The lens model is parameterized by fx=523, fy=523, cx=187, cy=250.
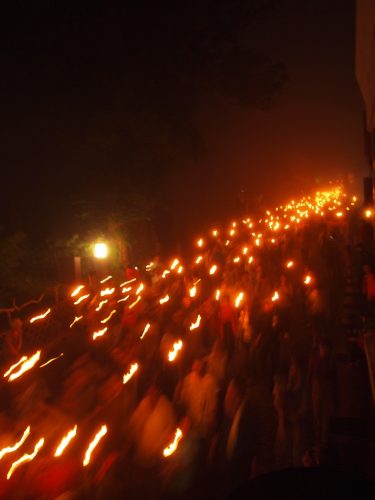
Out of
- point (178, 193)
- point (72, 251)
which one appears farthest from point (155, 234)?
point (72, 251)

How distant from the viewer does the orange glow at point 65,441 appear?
455 centimetres

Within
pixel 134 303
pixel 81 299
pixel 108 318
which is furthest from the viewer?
pixel 134 303

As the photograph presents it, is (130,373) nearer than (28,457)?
No

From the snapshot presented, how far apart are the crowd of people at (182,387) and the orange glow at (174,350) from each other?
0.04m

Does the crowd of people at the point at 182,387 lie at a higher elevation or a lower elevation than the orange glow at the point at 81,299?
lower

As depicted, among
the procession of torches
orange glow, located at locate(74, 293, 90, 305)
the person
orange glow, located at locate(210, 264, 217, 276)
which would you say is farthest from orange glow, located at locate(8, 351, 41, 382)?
orange glow, located at locate(210, 264, 217, 276)

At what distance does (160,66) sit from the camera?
44.4 ft

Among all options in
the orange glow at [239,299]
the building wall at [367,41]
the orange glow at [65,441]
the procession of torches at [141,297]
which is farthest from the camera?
the building wall at [367,41]

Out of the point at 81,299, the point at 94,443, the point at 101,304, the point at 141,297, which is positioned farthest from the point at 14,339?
the point at 94,443

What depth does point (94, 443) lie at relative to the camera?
5012 mm

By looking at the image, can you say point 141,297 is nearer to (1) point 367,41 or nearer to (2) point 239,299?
(2) point 239,299

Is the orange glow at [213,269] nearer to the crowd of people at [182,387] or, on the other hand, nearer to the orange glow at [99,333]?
the crowd of people at [182,387]

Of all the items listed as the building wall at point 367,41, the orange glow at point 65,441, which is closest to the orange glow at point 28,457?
the orange glow at point 65,441

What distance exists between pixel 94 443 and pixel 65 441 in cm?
40
